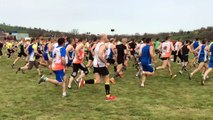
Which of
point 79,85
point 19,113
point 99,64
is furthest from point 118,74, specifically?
point 19,113

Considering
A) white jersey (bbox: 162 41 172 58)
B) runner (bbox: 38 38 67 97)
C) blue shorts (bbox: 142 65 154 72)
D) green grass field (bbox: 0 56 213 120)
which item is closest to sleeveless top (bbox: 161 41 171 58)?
white jersey (bbox: 162 41 172 58)

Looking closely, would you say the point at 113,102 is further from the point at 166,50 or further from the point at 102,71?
the point at 166,50

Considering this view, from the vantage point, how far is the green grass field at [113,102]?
33.1 ft

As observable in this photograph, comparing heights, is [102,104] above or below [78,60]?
below

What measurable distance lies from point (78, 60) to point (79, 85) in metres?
1.00

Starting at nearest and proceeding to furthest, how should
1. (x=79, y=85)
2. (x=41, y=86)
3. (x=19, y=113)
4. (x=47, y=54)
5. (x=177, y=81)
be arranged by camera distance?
1. (x=19, y=113)
2. (x=79, y=85)
3. (x=41, y=86)
4. (x=177, y=81)
5. (x=47, y=54)

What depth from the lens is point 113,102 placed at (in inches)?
468

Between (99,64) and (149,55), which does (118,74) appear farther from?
(99,64)

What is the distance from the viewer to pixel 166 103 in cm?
1184

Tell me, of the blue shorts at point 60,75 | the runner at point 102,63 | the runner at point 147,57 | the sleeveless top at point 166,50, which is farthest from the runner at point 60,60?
the sleeveless top at point 166,50

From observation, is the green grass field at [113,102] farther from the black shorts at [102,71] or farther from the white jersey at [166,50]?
the white jersey at [166,50]

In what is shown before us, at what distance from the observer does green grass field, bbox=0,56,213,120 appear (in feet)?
33.1

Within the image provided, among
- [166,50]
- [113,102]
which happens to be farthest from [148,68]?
[166,50]

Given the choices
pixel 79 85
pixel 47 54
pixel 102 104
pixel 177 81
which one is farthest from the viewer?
pixel 47 54
